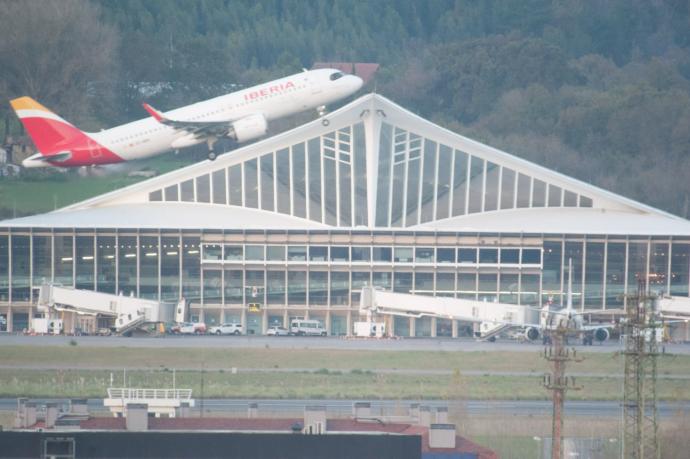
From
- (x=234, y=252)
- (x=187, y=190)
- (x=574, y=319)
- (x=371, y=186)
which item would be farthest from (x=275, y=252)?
(x=574, y=319)

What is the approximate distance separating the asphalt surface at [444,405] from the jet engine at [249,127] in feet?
82.9

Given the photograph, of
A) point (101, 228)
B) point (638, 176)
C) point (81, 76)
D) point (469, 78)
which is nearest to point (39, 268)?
point (101, 228)

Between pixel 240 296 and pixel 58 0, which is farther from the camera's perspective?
pixel 58 0

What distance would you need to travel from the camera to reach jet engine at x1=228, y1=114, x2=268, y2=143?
100m

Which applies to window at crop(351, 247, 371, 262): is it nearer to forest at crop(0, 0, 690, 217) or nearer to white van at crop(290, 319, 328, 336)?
white van at crop(290, 319, 328, 336)

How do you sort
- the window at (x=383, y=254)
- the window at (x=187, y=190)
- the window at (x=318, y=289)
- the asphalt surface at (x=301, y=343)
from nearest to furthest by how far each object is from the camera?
the asphalt surface at (x=301, y=343) → the window at (x=318, y=289) → the window at (x=383, y=254) → the window at (x=187, y=190)

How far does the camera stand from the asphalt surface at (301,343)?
98000mm

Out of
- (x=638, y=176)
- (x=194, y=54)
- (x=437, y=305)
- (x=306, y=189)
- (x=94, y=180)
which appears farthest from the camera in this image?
(x=194, y=54)

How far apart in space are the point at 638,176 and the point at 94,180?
46.7 metres

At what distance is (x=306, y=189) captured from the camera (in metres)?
118

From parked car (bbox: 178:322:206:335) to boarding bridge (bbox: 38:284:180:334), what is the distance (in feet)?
2.39

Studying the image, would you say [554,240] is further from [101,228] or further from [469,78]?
[469,78]

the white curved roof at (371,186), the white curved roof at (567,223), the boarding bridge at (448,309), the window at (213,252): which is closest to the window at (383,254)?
the white curved roof at (567,223)

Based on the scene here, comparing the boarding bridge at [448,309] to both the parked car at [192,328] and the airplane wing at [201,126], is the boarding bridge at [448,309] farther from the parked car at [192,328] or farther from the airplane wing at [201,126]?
the airplane wing at [201,126]
